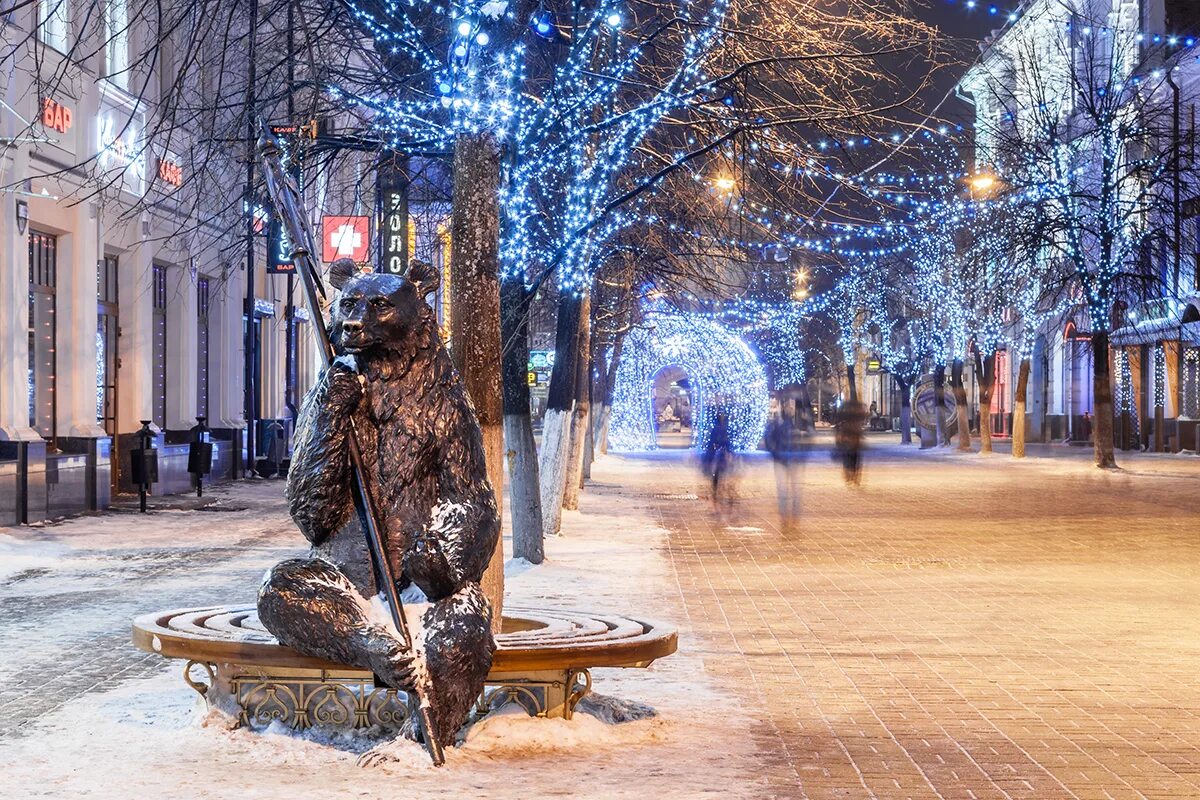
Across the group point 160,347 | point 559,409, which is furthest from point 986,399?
point 559,409

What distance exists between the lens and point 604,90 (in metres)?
12.0

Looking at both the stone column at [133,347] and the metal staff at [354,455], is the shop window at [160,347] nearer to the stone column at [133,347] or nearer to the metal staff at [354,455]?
the stone column at [133,347]

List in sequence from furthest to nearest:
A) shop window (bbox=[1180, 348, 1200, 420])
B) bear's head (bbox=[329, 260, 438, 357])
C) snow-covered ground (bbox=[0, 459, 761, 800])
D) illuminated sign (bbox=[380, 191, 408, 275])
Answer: shop window (bbox=[1180, 348, 1200, 420]), illuminated sign (bbox=[380, 191, 408, 275]), bear's head (bbox=[329, 260, 438, 357]), snow-covered ground (bbox=[0, 459, 761, 800])

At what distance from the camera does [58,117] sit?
19766 millimetres

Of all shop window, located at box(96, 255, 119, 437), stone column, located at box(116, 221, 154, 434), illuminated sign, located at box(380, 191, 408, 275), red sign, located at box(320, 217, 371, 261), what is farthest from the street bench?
red sign, located at box(320, 217, 371, 261)

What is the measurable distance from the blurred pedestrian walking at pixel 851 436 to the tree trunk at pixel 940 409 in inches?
899

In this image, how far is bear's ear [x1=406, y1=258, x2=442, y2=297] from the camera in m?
6.65

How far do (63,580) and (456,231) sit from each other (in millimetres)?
7024

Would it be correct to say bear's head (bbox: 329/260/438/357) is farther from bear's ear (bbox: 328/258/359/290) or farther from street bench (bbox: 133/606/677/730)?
street bench (bbox: 133/606/677/730)

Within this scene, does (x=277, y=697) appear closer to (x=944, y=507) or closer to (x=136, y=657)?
(x=136, y=657)

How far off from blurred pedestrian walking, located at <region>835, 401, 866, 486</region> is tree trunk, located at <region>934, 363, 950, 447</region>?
899 inches

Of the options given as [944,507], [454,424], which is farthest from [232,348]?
[454,424]

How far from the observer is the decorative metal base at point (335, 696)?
672 centimetres

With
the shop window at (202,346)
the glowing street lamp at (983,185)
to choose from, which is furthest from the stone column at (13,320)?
the glowing street lamp at (983,185)
